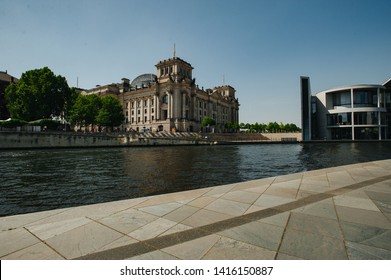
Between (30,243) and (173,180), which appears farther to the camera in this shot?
(173,180)

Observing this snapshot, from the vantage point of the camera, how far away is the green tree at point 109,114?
68.2 meters

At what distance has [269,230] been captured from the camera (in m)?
4.14

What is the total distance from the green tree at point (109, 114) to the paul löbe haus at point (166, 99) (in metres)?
17.7

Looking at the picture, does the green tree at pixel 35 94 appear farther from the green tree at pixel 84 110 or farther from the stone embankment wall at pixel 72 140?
the stone embankment wall at pixel 72 140

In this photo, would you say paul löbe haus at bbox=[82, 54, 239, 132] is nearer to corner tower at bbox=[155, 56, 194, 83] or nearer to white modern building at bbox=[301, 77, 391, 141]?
corner tower at bbox=[155, 56, 194, 83]

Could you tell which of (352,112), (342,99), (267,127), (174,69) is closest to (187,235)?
(352,112)

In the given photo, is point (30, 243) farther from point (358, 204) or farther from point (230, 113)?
point (230, 113)

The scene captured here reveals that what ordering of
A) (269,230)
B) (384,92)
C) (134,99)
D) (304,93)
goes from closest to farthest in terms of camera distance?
(269,230), (384,92), (304,93), (134,99)

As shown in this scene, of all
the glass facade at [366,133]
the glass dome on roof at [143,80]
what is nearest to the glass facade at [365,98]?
the glass facade at [366,133]

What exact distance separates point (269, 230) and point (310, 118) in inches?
3664

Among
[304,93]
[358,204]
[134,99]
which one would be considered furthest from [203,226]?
[134,99]

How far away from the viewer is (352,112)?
77562 mm

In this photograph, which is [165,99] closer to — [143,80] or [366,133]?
[143,80]

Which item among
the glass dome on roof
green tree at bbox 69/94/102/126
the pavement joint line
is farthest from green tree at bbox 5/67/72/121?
the pavement joint line
